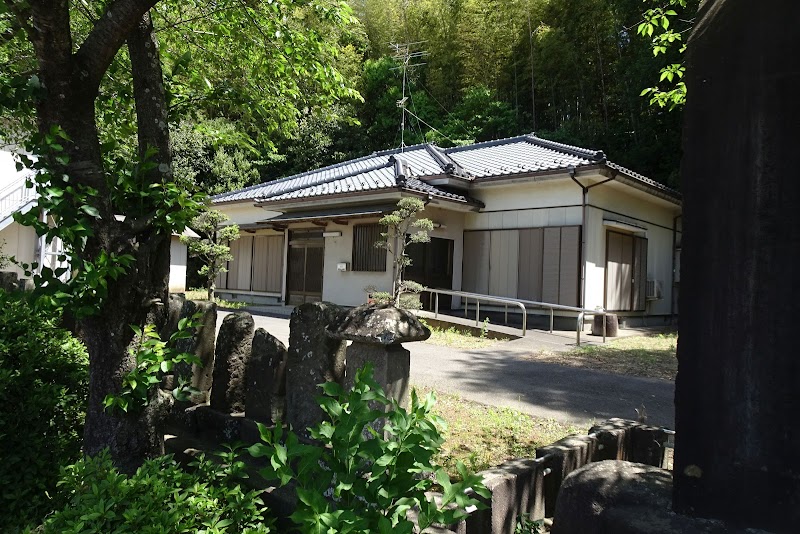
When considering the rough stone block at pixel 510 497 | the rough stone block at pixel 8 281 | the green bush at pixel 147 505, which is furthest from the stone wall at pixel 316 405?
the rough stone block at pixel 8 281

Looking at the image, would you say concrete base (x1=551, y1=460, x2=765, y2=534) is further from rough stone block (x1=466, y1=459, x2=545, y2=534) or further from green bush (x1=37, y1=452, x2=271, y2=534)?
green bush (x1=37, y1=452, x2=271, y2=534)

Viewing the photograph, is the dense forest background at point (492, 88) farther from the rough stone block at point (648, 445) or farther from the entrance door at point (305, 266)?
the rough stone block at point (648, 445)

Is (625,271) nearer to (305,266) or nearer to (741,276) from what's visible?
(305,266)

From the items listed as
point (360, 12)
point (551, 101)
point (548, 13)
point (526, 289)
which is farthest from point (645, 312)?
point (360, 12)

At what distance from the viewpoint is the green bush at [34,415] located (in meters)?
2.67

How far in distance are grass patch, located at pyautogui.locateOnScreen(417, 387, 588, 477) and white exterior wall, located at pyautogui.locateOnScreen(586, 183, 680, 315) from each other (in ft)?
27.1

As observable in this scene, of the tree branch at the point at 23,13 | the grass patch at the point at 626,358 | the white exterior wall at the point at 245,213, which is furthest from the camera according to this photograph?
the white exterior wall at the point at 245,213

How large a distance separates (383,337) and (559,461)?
1316mm

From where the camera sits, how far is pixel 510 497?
8.35ft

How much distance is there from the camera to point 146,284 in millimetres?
2553

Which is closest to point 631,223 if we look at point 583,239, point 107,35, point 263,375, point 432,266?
point 583,239

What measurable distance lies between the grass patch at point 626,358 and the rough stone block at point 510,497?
5263mm

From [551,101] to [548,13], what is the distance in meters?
3.67

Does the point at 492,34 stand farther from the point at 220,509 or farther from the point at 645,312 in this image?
the point at 220,509
